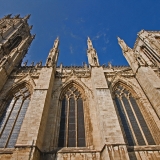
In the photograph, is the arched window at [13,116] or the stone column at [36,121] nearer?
the stone column at [36,121]

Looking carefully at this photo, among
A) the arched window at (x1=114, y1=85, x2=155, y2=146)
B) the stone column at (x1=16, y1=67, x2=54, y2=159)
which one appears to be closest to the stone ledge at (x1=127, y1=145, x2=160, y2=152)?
the arched window at (x1=114, y1=85, x2=155, y2=146)

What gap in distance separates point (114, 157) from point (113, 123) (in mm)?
1704

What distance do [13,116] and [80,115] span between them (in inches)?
171

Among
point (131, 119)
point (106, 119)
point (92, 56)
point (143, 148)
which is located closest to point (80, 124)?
point (106, 119)

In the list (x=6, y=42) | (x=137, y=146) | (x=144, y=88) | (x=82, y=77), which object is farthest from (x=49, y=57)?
(x=137, y=146)

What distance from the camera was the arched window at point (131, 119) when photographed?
8.14m

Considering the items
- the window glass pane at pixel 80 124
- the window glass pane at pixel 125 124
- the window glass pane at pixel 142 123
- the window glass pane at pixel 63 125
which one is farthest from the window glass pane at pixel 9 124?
the window glass pane at pixel 142 123

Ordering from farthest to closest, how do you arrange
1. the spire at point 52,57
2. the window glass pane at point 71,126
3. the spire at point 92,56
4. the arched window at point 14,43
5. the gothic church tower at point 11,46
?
the arched window at point 14,43 < the spire at point 92,56 < the spire at point 52,57 < the gothic church tower at point 11,46 < the window glass pane at point 71,126

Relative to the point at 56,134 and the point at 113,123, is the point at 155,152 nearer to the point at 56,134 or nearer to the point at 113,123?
the point at 113,123

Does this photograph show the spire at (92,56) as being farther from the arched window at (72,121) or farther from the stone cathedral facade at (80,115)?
the arched window at (72,121)

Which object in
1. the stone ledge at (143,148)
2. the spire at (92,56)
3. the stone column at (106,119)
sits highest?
the spire at (92,56)

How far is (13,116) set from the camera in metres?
9.41

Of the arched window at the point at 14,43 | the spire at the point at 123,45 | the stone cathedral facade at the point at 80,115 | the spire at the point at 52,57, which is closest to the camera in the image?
the stone cathedral facade at the point at 80,115

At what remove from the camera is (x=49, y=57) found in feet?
46.1
